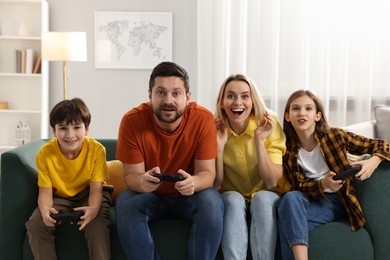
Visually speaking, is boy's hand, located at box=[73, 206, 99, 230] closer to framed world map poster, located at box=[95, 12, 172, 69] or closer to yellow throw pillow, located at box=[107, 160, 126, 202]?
yellow throw pillow, located at box=[107, 160, 126, 202]

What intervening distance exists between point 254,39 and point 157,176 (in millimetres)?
3462

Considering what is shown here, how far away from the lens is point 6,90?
19.4 ft

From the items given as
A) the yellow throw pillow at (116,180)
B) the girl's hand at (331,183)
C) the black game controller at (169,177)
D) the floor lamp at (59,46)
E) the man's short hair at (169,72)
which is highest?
the floor lamp at (59,46)

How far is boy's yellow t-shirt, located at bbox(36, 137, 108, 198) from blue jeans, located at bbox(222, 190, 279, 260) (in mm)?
588

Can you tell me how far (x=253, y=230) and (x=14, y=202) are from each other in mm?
1031

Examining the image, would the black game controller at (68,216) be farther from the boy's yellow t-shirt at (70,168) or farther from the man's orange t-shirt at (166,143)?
the man's orange t-shirt at (166,143)

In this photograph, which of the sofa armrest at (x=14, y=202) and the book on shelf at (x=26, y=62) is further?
the book on shelf at (x=26, y=62)

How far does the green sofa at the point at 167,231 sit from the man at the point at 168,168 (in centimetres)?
9

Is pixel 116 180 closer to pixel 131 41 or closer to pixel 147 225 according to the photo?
pixel 147 225

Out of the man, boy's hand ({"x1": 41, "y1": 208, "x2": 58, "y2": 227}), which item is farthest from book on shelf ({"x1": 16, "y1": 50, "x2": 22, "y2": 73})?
boy's hand ({"x1": 41, "y1": 208, "x2": 58, "y2": 227})

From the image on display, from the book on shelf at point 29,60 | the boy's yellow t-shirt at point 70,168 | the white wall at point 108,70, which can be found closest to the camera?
the boy's yellow t-shirt at point 70,168

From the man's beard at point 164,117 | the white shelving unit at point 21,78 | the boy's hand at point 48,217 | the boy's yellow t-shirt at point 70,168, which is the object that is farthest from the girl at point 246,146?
the white shelving unit at point 21,78

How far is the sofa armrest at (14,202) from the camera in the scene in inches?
108

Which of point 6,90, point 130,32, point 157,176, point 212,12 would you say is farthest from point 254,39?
point 157,176
